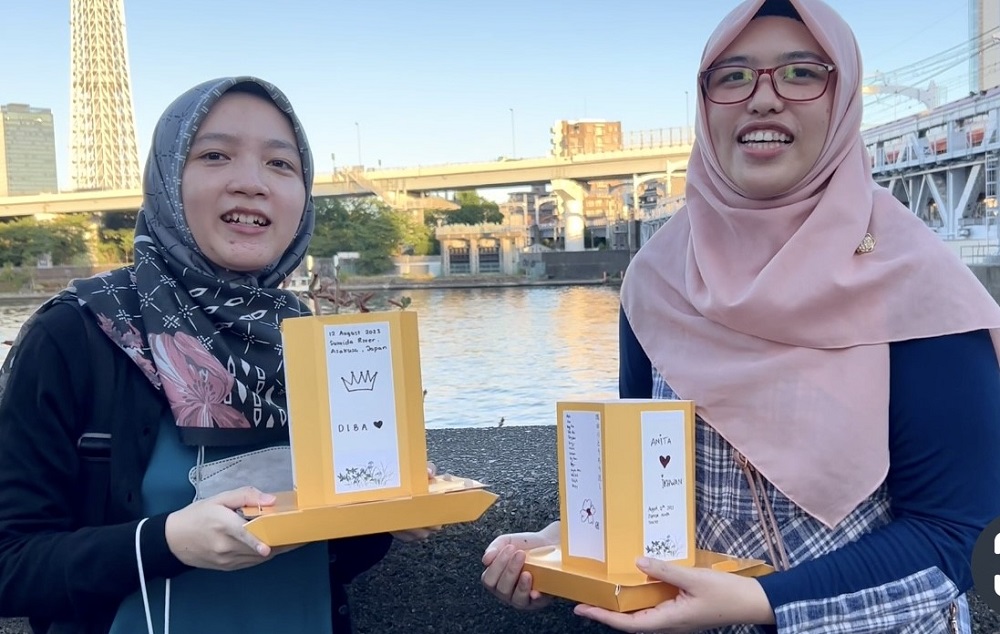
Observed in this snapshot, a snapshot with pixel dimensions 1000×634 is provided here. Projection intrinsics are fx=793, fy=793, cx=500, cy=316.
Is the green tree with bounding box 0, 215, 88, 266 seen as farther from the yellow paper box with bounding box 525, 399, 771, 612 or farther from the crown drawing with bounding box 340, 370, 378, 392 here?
the yellow paper box with bounding box 525, 399, 771, 612

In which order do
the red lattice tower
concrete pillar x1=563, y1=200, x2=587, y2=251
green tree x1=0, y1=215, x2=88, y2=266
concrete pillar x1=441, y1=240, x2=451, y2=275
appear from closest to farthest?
green tree x1=0, y1=215, x2=88, y2=266, concrete pillar x1=563, y1=200, x2=587, y2=251, concrete pillar x1=441, y1=240, x2=451, y2=275, the red lattice tower

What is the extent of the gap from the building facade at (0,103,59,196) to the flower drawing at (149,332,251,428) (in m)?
76.3

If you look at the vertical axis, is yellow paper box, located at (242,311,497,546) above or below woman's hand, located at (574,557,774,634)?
above

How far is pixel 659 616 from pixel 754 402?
0.87 ft

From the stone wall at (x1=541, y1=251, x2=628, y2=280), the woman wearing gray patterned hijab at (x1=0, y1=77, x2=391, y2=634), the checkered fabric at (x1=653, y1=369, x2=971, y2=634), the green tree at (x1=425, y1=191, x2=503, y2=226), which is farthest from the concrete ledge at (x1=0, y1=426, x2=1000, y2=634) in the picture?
the green tree at (x1=425, y1=191, x2=503, y2=226)

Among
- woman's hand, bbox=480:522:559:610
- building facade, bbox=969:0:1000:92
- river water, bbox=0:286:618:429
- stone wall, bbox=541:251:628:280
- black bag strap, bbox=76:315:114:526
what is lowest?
river water, bbox=0:286:618:429

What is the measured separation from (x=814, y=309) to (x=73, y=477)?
2.85 feet

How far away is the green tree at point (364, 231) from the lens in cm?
3353

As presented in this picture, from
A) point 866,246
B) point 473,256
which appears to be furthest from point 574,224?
point 866,246

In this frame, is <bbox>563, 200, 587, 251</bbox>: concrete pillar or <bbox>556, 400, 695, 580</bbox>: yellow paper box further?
<bbox>563, 200, 587, 251</bbox>: concrete pillar

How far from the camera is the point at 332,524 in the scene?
84cm

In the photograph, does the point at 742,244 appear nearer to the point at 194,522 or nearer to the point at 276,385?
the point at 276,385

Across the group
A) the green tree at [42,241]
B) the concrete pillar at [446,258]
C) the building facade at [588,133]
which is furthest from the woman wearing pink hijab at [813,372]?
the building facade at [588,133]

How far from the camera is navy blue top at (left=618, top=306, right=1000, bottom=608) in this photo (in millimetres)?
840
